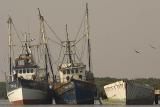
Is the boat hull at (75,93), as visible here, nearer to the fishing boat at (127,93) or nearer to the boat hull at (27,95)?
the boat hull at (27,95)

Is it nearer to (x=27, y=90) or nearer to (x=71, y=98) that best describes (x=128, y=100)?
(x=71, y=98)

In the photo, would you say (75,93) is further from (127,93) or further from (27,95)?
(27,95)

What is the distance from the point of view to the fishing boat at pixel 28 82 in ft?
378

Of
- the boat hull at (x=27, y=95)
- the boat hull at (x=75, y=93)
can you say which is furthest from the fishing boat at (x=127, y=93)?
the boat hull at (x=27, y=95)

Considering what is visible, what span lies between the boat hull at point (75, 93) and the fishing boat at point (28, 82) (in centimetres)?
299

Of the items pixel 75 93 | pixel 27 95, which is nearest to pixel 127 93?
pixel 75 93

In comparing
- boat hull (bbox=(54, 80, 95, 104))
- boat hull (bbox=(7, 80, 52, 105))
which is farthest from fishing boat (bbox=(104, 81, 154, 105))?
boat hull (bbox=(7, 80, 52, 105))

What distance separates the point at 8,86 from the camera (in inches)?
4811

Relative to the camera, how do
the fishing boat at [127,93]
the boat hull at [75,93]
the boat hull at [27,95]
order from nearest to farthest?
the fishing boat at [127,93], the boat hull at [75,93], the boat hull at [27,95]

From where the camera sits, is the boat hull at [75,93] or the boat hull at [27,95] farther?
the boat hull at [27,95]

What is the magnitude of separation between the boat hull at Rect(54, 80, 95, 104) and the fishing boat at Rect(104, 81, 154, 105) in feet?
11.3

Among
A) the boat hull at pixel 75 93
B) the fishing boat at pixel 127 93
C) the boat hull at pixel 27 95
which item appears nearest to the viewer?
the fishing boat at pixel 127 93

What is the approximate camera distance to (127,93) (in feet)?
362

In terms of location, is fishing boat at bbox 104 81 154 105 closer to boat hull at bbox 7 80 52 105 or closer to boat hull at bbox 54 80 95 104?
boat hull at bbox 54 80 95 104
